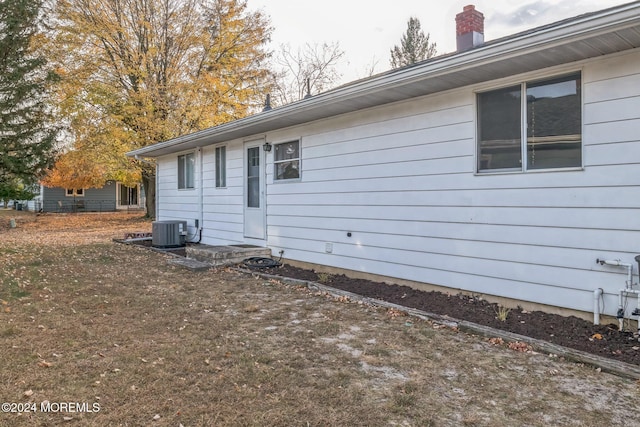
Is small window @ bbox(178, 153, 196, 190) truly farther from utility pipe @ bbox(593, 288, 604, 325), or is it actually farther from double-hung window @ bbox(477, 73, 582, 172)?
utility pipe @ bbox(593, 288, 604, 325)

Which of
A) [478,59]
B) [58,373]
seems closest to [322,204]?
[478,59]

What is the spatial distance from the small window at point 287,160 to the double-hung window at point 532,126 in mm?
3571

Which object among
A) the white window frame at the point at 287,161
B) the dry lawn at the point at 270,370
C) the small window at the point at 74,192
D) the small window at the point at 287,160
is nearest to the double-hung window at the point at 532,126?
the dry lawn at the point at 270,370

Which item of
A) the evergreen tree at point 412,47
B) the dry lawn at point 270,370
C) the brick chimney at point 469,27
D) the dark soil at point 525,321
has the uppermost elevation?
the evergreen tree at point 412,47

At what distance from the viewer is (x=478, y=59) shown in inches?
158

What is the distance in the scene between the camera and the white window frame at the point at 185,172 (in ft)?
35.6

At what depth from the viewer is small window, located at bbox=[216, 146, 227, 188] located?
9438 millimetres

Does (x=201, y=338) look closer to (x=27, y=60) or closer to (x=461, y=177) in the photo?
(x=461, y=177)

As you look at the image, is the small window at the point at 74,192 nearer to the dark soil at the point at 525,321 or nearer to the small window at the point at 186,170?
the small window at the point at 186,170

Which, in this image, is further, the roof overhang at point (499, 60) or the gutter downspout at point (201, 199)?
the gutter downspout at point (201, 199)

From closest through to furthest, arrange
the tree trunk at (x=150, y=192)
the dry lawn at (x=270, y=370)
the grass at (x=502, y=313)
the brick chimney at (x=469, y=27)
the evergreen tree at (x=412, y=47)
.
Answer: the dry lawn at (x=270, y=370), the grass at (x=502, y=313), the brick chimney at (x=469, y=27), the tree trunk at (x=150, y=192), the evergreen tree at (x=412, y=47)

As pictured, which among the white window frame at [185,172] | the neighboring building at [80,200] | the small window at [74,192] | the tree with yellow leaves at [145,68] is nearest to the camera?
the white window frame at [185,172]

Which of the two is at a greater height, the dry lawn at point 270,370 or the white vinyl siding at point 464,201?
the white vinyl siding at point 464,201

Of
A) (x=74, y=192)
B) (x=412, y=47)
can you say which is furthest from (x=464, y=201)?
(x=74, y=192)
